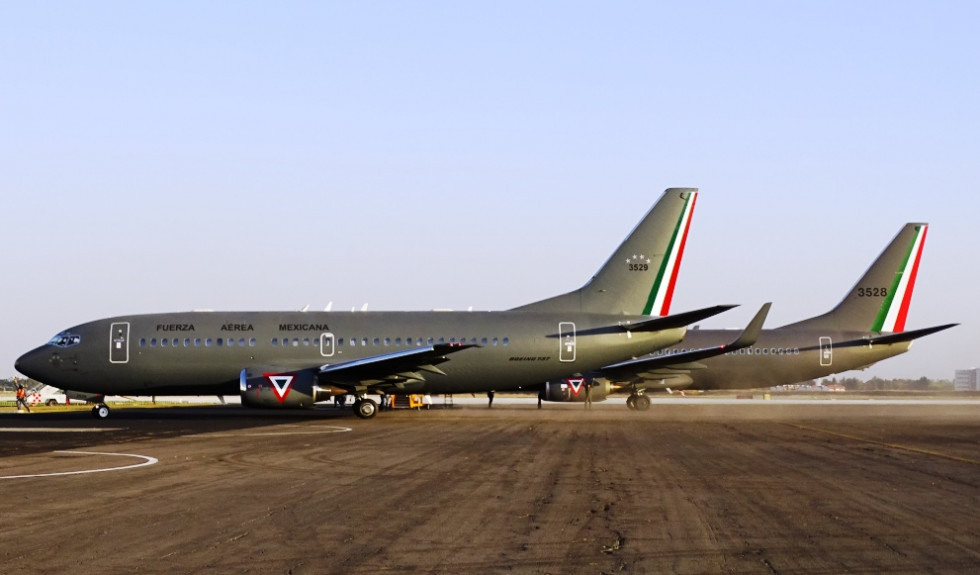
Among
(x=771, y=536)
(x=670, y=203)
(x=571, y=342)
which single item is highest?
(x=670, y=203)

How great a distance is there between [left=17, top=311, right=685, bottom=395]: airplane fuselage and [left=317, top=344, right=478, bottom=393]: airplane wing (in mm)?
704

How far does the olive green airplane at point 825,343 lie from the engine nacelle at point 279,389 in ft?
58.1

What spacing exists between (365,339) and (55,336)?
13.3 meters

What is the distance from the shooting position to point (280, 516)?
513 inches

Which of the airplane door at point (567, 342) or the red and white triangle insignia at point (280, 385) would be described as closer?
the red and white triangle insignia at point (280, 385)

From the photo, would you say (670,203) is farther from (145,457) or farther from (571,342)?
(145,457)

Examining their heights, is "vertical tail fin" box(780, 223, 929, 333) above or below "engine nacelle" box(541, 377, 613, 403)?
above

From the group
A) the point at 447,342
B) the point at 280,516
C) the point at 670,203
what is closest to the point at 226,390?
the point at 447,342

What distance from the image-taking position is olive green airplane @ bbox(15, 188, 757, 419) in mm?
42000

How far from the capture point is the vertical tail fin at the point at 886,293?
55469 millimetres

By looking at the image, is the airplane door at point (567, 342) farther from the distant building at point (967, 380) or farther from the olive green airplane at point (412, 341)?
the distant building at point (967, 380)

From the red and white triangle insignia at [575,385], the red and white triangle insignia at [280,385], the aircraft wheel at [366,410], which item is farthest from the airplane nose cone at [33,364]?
the red and white triangle insignia at [575,385]

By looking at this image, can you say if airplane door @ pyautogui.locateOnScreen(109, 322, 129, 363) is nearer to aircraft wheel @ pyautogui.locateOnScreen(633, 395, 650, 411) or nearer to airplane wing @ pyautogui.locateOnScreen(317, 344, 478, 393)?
airplane wing @ pyautogui.locateOnScreen(317, 344, 478, 393)

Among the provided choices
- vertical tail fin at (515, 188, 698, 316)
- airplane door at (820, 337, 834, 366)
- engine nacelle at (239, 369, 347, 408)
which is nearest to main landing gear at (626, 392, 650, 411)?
airplane door at (820, 337, 834, 366)
